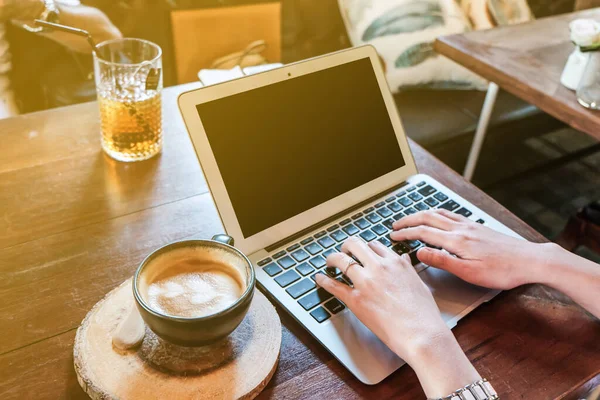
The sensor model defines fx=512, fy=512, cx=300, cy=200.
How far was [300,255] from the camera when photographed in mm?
746

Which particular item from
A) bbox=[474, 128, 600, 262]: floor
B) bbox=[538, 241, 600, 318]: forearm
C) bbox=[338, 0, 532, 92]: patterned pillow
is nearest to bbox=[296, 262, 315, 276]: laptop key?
bbox=[538, 241, 600, 318]: forearm

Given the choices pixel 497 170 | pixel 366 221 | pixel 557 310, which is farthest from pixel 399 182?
pixel 497 170

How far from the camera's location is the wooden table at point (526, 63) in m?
1.32

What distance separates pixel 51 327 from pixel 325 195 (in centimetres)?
44

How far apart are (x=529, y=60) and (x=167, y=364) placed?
4.55ft

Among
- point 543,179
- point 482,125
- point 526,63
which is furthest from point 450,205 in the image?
point 543,179

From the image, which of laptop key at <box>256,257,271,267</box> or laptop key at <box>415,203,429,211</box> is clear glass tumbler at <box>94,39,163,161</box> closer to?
laptop key at <box>256,257,271,267</box>

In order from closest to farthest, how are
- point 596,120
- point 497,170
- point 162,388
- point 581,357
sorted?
point 162,388
point 581,357
point 596,120
point 497,170

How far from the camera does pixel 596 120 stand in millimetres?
1235

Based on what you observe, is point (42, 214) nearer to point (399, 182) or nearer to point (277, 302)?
point (277, 302)

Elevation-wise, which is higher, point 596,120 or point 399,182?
point 399,182

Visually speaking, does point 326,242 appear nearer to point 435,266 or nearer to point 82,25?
point 435,266

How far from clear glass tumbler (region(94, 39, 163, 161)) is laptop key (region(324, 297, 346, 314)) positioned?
47 centimetres

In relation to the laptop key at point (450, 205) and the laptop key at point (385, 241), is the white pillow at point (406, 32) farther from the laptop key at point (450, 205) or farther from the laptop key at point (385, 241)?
the laptop key at point (385, 241)
